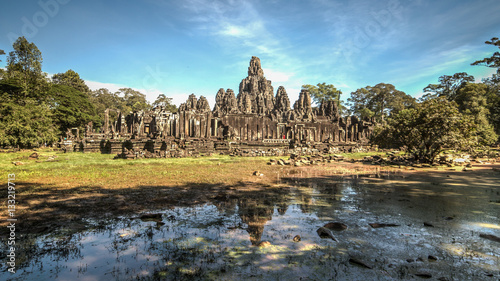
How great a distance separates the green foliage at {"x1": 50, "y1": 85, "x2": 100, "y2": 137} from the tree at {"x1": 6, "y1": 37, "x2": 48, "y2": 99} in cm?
495

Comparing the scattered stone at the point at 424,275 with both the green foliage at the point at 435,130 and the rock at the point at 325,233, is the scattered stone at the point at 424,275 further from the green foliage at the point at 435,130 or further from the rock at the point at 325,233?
the green foliage at the point at 435,130

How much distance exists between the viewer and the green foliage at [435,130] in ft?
43.0

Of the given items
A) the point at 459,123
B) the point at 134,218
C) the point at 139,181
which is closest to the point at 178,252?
the point at 134,218

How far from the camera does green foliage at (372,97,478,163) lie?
13109 millimetres

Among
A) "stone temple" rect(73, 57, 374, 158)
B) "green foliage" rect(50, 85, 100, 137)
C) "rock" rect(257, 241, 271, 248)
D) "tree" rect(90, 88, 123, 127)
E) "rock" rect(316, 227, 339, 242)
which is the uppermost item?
"tree" rect(90, 88, 123, 127)

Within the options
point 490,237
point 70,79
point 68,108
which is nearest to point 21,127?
point 68,108

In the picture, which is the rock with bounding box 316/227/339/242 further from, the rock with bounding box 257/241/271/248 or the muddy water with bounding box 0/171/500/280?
the rock with bounding box 257/241/271/248

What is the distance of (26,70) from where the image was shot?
99.5 ft

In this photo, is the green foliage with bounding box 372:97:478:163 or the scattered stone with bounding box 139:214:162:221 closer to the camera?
the scattered stone with bounding box 139:214:162:221

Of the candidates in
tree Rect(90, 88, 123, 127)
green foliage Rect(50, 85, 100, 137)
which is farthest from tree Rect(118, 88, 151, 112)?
green foliage Rect(50, 85, 100, 137)

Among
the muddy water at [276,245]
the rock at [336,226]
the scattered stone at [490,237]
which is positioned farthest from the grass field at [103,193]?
the scattered stone at [490,237]

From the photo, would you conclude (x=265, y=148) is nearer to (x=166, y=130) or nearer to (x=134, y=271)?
(x=166, y=130)

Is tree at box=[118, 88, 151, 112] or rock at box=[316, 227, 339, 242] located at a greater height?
tree at box=[118, 88, 151, 112]

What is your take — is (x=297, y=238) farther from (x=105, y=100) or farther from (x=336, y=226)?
(x=105, y=100)
